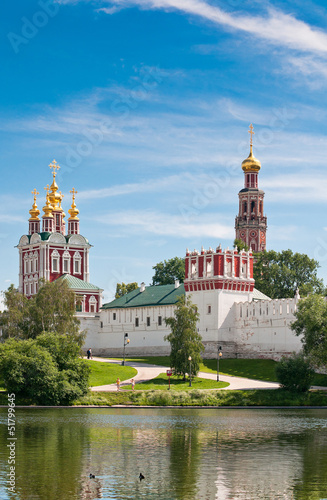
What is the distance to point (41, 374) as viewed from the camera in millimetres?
52125

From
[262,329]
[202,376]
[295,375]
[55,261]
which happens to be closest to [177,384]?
[202,376]

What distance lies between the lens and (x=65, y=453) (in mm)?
29719

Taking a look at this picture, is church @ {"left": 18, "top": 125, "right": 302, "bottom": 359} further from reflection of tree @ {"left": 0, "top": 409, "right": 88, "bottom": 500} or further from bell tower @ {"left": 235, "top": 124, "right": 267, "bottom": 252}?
reflection of tree @ {"left": 0, "top": 409, "right": 88, "bottom": 500}

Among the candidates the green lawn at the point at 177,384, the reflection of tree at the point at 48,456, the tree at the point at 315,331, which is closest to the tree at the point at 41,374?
the green lawn at the point at 177,384

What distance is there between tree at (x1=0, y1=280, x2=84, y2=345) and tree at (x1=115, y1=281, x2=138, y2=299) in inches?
1593

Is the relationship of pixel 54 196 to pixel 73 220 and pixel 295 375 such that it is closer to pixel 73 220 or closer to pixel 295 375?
pixel 73 220

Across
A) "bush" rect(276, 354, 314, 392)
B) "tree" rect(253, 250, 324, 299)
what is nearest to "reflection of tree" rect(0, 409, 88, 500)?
"bush" rect(276, 354, 314, 392)

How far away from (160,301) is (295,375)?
34.0 meters

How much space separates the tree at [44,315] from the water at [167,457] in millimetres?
29041

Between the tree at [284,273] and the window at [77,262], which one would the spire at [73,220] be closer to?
the window at [77,262]

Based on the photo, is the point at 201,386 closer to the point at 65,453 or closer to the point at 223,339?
the point at 223,339

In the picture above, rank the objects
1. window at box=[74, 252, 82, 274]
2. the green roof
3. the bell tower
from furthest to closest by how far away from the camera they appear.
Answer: the bell tower → window at box=[74, 252, 82, 274] → the green roof

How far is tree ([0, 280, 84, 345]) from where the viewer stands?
2955 inches

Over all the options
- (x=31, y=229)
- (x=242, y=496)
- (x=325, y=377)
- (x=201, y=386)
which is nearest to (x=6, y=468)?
(x=242, y=496)
